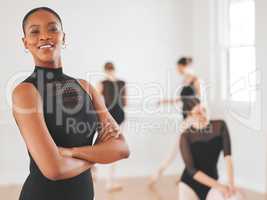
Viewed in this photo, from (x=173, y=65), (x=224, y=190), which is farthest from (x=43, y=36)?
A: (x=173, y=65)

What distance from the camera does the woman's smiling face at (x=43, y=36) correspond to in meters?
1.54

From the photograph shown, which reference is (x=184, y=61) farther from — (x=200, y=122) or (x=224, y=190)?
(x=224, y=190)

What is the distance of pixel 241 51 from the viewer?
5.09 meters

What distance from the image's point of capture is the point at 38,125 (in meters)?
1.46

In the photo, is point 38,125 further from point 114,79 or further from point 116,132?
point 114,79

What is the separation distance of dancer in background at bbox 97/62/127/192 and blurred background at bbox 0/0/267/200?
113mm

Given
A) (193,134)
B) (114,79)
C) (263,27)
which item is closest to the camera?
(193,134)

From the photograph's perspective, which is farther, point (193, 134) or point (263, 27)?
point (263, 27)

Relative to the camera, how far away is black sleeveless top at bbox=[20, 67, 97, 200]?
4.97ft

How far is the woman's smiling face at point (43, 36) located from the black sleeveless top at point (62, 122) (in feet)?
0.13

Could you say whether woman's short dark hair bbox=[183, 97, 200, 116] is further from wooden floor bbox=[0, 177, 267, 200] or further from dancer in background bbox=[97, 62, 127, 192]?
wooden floor bbox=[0, 177, 267, 200]

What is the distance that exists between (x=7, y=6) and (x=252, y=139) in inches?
123

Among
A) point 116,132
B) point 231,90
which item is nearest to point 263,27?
point 231,90

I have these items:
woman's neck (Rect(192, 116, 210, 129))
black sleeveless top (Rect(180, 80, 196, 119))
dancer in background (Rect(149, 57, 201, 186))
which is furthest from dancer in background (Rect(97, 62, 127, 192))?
→ woman's neck (Rect(192, 116, 210, 129))
